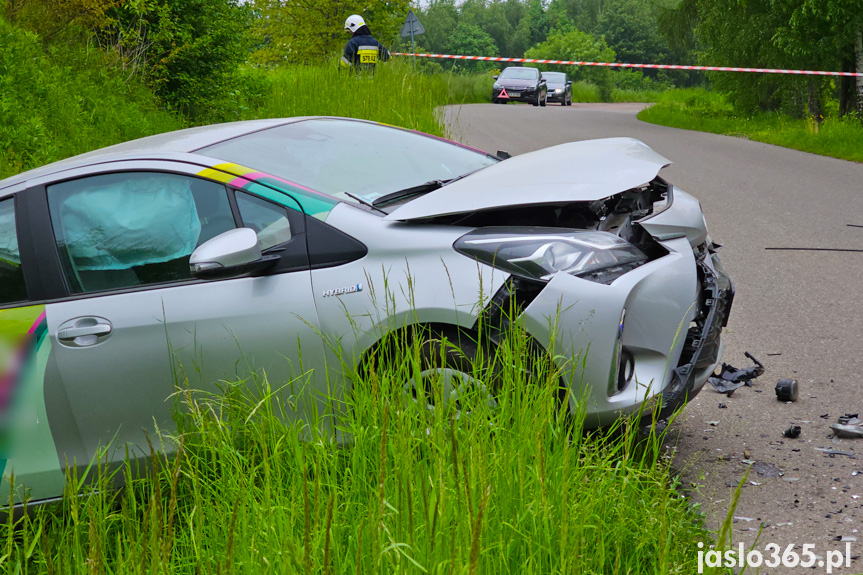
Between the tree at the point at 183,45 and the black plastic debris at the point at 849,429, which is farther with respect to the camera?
the tree at the point at 183,45

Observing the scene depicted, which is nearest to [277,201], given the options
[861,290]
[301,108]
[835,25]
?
[861,290]

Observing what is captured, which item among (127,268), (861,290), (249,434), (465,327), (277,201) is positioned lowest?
(861,290)

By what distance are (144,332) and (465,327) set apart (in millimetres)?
1251

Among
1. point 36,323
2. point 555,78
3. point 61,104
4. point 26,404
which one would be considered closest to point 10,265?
point 36,323

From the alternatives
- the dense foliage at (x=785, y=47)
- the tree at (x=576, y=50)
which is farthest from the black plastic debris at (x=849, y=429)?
the tree at (x=576, y=50)

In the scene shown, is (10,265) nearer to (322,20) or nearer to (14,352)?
(14,352)

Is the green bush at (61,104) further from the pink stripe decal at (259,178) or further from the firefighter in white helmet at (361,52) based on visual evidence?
the pink stripe decal at (259,178)

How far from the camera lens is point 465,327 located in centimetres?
325

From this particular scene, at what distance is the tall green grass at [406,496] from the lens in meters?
2.22

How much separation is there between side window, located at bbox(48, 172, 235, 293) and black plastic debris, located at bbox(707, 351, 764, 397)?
2627 millimetres

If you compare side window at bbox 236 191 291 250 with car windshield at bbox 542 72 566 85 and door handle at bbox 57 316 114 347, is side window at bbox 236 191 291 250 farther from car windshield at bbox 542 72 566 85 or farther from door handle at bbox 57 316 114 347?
car windshield at bbox 542 72 566 85

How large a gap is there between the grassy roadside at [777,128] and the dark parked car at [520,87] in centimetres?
765

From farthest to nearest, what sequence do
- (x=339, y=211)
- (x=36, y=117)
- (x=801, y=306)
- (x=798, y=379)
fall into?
(x=36, y=117) < (x=801, y=306) < (x=798, y=379) < (x=339, y=211)

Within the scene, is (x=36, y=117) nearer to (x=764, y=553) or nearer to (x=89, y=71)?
(x=89, y=71)
